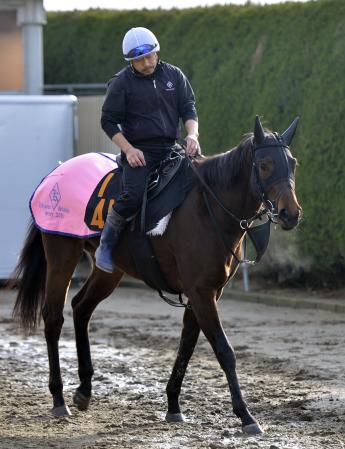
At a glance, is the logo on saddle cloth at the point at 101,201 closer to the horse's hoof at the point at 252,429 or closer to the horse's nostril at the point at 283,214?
the horse's nostril at the point at 283,214

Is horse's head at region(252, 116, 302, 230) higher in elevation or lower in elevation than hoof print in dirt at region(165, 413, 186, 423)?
higher

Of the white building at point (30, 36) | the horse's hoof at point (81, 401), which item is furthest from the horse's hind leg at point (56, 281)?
the white building at point (30, 36)

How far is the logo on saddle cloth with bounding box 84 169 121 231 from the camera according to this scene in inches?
346

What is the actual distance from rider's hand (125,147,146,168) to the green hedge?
21.5ft

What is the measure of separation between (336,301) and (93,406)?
5.93 meters

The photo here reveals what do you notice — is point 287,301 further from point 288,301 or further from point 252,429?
point 252,429

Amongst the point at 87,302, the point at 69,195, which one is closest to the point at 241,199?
the point at 69,195

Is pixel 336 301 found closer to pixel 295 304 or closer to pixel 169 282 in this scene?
pixel 295 304

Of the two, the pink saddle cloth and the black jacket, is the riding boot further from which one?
the black jacket

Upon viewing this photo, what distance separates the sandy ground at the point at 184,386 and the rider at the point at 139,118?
113 centimetres

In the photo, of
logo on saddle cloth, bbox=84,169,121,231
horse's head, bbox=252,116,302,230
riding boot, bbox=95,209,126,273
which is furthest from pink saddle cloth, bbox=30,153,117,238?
horse's head, bbox=252,116,302,230

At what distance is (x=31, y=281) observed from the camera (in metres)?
9.39

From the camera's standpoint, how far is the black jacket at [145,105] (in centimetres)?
836

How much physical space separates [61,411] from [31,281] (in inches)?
45.5
